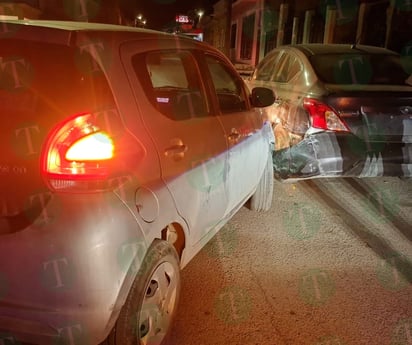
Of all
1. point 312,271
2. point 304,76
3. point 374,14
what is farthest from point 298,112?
point 374,14

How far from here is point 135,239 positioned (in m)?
2.14

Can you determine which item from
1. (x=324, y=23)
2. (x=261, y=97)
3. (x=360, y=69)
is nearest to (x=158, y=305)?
(x=261, y=97)

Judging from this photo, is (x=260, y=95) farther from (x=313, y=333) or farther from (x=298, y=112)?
(x=313, y=333)

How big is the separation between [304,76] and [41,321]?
4.36 meters

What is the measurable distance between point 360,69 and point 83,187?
4.62 metres

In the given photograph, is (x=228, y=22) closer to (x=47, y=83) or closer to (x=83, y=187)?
(x=47, y=83)

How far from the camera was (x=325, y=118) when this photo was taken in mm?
4844

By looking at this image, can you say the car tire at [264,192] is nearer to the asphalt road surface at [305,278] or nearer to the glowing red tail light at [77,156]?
the asphalt road surface at [305,278]

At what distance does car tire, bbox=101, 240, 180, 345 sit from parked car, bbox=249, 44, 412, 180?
2779 millimetres

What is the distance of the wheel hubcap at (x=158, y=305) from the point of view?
2443 mm

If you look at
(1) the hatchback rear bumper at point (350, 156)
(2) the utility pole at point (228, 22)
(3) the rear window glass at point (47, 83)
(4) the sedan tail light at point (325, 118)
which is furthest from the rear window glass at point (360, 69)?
(2) the utility pole at point (228, 22)

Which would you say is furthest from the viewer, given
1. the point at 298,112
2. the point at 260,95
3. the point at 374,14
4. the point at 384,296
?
the point at 374,14

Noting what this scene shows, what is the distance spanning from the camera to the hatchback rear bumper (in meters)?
4.87

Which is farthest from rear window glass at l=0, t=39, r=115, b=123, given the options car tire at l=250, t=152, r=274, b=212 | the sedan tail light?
the sedan tail light
